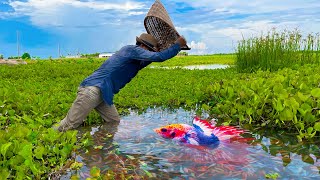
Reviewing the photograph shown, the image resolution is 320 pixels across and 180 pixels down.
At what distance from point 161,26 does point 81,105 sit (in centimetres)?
189

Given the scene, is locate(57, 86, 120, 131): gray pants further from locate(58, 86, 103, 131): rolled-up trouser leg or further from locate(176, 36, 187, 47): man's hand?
locate(176, 36, 187, 47): man's hand

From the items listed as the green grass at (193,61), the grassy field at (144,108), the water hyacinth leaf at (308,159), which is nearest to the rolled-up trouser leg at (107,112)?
the grassy field at (144,108)

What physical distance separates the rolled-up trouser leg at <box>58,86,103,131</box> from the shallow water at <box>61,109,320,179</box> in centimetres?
41

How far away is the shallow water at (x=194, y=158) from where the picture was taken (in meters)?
5.19

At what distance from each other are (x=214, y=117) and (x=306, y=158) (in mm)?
3022

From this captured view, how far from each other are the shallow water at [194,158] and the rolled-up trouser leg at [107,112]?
1.83 feet

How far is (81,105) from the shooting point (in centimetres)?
713

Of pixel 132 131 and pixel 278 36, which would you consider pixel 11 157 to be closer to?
pixel 132 131

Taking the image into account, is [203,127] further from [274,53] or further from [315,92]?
[274,53]

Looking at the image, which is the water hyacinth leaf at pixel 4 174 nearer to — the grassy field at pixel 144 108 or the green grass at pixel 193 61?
the grassy field at pixel 144 108

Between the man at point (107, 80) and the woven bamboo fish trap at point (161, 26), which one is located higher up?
the woven bamboo fish trap at point (161, 26)

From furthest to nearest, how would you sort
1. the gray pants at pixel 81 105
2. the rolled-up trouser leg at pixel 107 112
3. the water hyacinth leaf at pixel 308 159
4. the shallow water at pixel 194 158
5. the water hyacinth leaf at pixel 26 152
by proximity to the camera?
the rolled-up trouser leg at pixel 107 112, the gray pants at pixel 81 105, the water hyacinth leaf at pixel 308 159, the shallow water at pixel 194 158, the water hyacinth leaf at pixel 26 152

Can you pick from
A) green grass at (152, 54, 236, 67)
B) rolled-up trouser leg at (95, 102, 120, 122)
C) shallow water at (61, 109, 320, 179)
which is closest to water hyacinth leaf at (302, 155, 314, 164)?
shallow water at (61, 109, 320, 179)

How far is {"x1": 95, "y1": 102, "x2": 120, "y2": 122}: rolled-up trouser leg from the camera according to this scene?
7.74 metres
